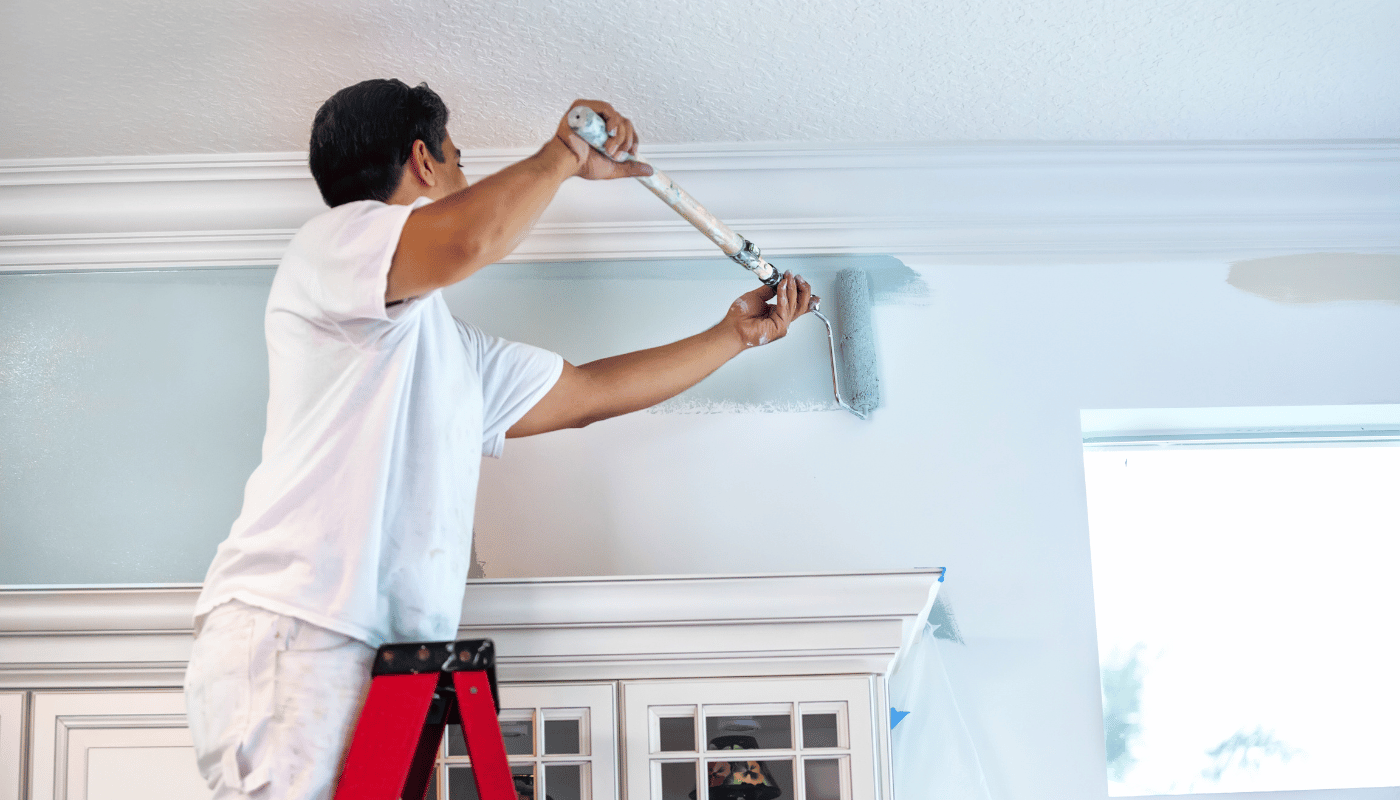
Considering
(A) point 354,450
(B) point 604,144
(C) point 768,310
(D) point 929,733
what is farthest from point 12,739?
(D) point 929,733

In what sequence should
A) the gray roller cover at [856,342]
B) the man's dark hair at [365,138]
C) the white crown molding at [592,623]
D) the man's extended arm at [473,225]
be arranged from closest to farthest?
the man's extended arm at [473,225]
the man's dark hair at [365,138]
the white crown molding at [592,623]
the gray roller cover at [856,342]

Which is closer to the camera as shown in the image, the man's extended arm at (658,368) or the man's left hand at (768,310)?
the man's extended arm at (658,368)

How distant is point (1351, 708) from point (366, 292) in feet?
6.05

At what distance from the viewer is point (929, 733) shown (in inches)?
65.4

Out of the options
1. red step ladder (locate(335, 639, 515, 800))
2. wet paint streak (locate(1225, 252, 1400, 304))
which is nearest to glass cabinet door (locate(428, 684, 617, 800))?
red step ladder (locate(335, 639, 515, 800))

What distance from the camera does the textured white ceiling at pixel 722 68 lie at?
144 cm

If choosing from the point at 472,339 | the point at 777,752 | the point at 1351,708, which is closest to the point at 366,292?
the point at 472,339

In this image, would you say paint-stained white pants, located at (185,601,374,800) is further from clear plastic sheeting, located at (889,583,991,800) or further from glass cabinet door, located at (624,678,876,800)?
clear plastic sheeting, located at (889,583,991,800)

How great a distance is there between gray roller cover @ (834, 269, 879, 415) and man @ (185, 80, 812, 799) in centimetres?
70

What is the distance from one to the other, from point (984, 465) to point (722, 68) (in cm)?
79

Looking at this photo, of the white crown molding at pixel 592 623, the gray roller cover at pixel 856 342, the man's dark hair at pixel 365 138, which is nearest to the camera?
the man's dark hair at pixel 365 138

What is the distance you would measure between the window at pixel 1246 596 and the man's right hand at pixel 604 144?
42.8 inches

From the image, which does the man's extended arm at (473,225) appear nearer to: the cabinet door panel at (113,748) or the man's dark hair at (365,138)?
the man's dark hair at (365,138)

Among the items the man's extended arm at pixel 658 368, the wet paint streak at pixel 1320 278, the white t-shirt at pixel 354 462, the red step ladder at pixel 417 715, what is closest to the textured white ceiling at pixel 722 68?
the wet paint streak at pixel 1320 278
